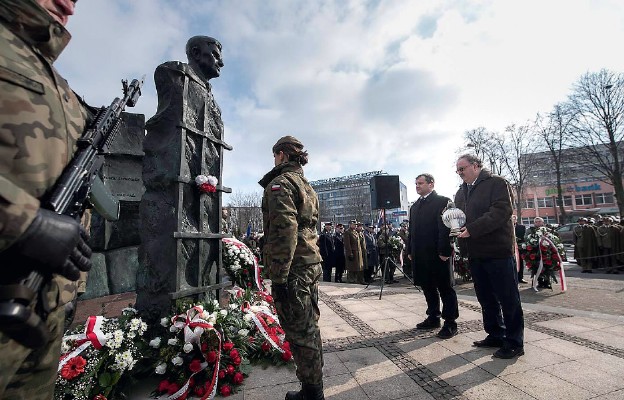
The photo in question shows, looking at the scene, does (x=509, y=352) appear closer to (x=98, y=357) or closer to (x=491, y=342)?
(x=491, y=342)

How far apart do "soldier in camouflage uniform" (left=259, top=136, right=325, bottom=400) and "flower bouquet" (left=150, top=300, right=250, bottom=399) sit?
2.19 ft

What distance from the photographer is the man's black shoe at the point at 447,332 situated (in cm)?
397

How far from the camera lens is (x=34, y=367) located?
4.09 ft

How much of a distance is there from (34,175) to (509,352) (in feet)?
13.6

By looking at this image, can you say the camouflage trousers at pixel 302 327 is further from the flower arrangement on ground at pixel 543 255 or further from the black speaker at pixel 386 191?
the flower arrangement on ground at pixel 543 255

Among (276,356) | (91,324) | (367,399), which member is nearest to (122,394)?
(91,324)

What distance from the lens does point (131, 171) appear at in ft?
23.2

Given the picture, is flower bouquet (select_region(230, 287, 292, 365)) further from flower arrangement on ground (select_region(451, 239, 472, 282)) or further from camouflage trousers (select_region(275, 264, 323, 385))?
flower arrangement on ground (select_region(451, 239, 472, 282))

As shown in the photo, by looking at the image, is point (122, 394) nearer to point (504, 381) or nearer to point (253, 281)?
point (253, 281)

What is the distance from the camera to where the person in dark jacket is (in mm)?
3336

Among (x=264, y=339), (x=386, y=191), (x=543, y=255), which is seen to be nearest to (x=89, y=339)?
(x=264, y=339)

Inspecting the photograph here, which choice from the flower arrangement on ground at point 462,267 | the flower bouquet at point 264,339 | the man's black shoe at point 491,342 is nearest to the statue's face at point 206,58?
the flower bouquet at point 264,339

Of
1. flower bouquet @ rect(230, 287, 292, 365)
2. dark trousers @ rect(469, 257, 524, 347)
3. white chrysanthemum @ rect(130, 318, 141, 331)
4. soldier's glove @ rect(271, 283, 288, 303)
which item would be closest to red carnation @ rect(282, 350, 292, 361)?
flower bouquet @ rect(230, 287, 292, 365)

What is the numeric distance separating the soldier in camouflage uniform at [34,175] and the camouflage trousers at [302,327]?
1.44 m
